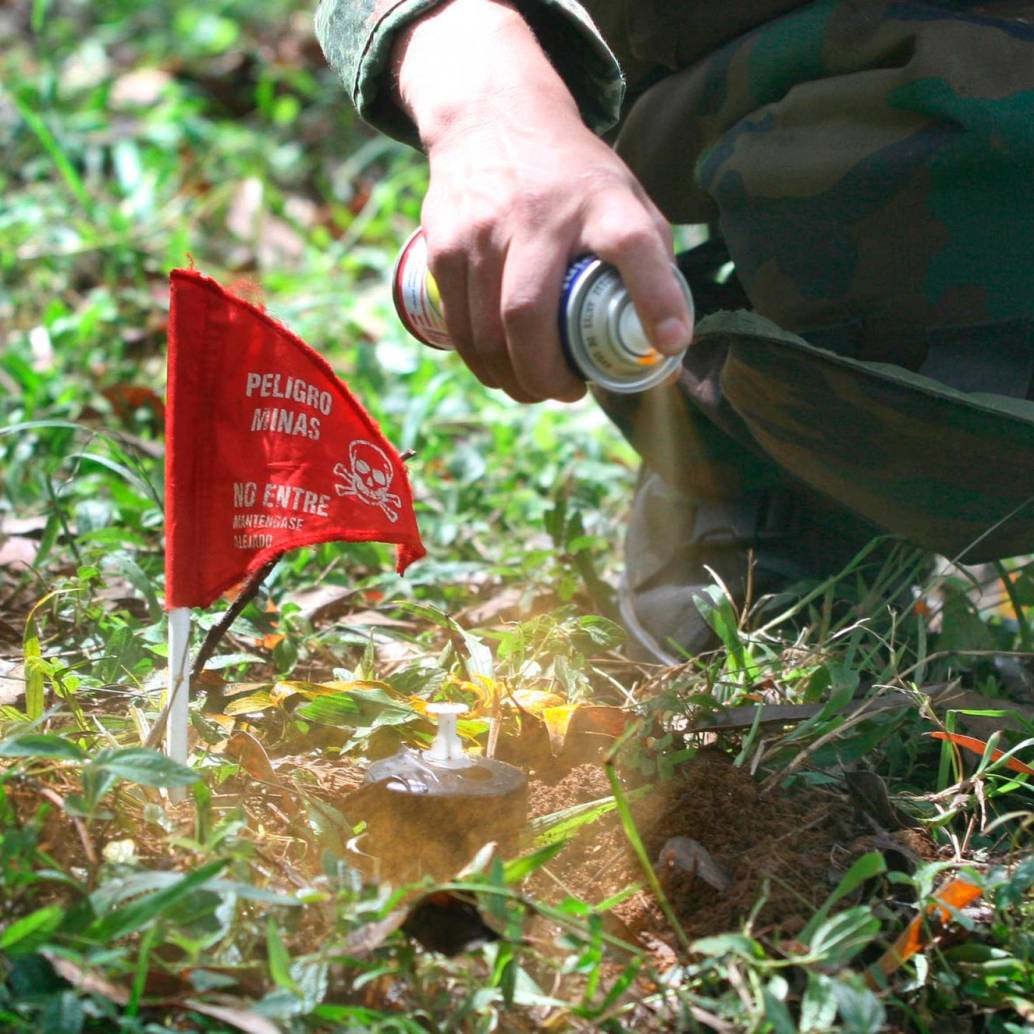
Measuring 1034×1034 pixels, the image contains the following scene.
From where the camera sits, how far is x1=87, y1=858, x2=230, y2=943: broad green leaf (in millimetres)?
968

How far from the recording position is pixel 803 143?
65.1 inches

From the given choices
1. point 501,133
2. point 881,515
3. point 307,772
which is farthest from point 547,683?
point 501,133

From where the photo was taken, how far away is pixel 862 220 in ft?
5.42

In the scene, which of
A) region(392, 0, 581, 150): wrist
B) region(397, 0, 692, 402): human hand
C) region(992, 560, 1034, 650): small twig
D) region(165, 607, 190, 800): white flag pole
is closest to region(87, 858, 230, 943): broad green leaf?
region(165, 607, 190, 800): white flag pole

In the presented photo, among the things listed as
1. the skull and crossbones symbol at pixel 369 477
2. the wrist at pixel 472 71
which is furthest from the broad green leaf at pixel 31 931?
the wrist at pixel 472 71

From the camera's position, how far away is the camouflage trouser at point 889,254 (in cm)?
156

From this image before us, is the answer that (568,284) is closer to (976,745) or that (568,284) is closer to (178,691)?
(178,691)

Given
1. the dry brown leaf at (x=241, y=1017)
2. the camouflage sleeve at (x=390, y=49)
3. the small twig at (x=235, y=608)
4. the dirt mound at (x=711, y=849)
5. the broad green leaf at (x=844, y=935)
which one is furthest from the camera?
the camouflage sleeve at (x=390, y=49)

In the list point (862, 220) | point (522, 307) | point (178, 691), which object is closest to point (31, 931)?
point (178, 691)

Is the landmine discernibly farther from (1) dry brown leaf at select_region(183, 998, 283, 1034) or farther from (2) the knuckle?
(2) the knuckle

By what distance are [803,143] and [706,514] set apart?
0.59 meters

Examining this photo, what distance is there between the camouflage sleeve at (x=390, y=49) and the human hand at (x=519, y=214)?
0.11 meters

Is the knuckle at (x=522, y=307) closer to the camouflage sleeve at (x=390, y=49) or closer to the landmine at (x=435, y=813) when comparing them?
Result: the landmine at (x=435, y=813)

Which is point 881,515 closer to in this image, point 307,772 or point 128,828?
point 307,772
